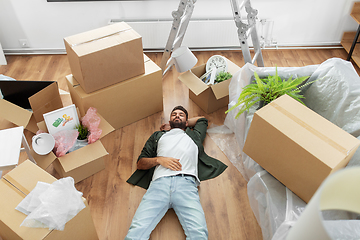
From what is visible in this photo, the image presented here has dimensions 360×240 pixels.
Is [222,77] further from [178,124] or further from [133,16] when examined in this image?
[133,16]

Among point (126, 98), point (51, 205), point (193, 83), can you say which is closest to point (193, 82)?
point (193, 83)

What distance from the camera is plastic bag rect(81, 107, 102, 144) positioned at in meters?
2.02

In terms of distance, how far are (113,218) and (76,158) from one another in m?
0.47

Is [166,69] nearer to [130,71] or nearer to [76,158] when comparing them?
[130,71]

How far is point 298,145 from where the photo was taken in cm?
133

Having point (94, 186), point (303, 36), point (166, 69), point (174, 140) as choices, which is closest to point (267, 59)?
point (303, 36)

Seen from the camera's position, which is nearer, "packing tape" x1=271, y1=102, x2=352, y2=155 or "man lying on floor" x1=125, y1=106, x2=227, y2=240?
"packing tape" x1=271, y1=102, x2=352, y2=155

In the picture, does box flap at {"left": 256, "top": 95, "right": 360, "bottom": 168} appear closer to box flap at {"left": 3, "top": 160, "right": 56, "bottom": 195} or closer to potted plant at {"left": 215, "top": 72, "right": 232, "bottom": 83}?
potted plant at {"left": 215, "top": 72, "right": 232, "bottom": 83}

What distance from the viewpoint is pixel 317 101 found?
200cm

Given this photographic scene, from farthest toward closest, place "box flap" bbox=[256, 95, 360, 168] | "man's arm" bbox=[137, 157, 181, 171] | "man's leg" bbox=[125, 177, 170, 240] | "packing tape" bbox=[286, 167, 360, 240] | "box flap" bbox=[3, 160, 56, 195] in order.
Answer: "man's arm" bbox=[137, 157, 181, 171]
"man's leg" bbox=[125, 177, 170, 240]
"box flap" bbox=[3, 160, 56, 195]
"box flap" bbox=[256, 95, 360, 168]
"packing tape" bbox=[286, 167, 360, 240]

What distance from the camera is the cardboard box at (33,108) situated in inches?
84.0

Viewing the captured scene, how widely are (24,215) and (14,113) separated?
1.06 m

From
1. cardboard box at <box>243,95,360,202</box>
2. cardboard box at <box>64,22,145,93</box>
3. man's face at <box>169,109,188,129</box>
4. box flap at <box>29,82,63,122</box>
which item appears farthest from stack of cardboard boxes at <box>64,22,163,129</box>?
cardboard box at <box>243,95,360,202</box>

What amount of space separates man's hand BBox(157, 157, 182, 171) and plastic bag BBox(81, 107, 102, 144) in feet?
1.55
